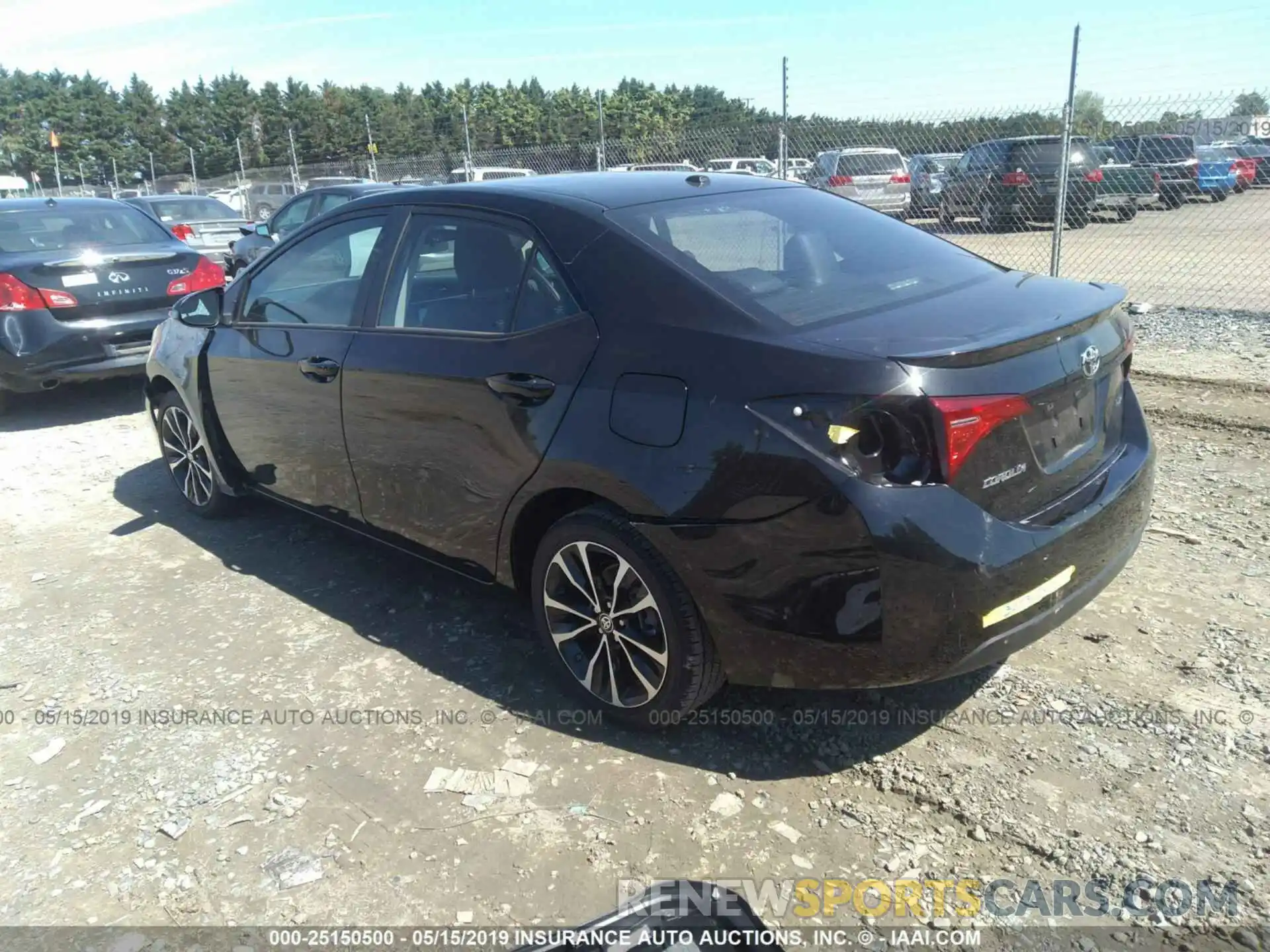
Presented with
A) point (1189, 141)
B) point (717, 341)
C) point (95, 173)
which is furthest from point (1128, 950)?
point (95, 173)

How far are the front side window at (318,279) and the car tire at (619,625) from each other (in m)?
1.46

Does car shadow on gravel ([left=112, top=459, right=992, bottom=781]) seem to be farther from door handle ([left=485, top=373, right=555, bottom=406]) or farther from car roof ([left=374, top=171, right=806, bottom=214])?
car roof ([left=374, top=171, right=806, bottom=214])

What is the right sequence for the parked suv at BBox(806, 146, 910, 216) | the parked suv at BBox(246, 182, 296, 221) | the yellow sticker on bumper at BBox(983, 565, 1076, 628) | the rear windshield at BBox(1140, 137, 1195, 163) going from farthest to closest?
the parked suv at BBox(246, 182, 296, 221) → the parked suv at BBox(806, 146, 910, 216) → the rear windshield at BBox(1140, 137, 1195, 163) → the yellow sticker on bumper at BBox(983, 565, 1076, 628)

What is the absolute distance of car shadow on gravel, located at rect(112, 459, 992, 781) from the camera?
2.97m

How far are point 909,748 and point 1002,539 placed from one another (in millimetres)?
844

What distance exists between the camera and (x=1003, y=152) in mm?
13680

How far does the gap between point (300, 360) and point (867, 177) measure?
1413 centimetres

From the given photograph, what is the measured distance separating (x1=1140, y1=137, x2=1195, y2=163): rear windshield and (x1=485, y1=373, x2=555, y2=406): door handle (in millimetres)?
14479

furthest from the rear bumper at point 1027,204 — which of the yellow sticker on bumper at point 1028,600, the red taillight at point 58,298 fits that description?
the yellow sticker on bumper at point 1028,600

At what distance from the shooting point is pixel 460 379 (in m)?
3.22

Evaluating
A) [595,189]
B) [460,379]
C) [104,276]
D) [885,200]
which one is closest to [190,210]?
[104,276]

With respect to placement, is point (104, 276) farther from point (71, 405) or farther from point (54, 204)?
point (71, 405)

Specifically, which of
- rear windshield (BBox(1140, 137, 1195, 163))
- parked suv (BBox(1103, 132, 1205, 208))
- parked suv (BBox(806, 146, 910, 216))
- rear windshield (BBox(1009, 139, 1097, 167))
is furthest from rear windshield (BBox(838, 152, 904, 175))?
rear windshield (BBox(1140, 137, 1195, 163))

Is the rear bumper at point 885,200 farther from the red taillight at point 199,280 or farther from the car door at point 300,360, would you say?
the car door at point 300,360
